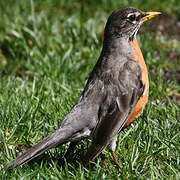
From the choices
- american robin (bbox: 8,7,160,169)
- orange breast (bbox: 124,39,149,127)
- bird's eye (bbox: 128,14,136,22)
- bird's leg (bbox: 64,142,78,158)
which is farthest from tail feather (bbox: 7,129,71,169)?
bird's eye (bbox: 128,14,136,22)

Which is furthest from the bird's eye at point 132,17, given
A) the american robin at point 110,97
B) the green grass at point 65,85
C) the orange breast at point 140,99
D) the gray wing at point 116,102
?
the green grass at point 65,85

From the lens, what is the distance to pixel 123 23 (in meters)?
4.91

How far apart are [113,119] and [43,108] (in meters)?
1.33

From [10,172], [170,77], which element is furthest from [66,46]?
[10,172]

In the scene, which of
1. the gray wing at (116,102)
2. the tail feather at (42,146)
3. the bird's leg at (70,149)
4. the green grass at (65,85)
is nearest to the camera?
the tail feather at (42,146)

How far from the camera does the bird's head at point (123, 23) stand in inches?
193

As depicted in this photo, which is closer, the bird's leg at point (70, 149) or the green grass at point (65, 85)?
the green grass at point (65, 85)

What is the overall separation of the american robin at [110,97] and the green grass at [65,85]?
228 millimetres

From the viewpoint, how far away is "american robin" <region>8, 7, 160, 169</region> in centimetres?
418

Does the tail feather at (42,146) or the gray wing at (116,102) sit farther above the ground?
the gray wing at (116,102)

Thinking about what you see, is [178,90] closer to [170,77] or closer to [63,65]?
[170,77]

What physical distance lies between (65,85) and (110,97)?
1717mm

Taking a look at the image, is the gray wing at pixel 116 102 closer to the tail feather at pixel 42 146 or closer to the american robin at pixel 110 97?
the american robin at pixel 110 97

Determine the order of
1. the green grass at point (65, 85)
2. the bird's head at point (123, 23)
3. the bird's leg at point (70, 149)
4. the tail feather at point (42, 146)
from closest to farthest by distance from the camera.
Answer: the tail feather at point (42, 146)
the green grass at point (65, 85)
the bird's leg at point (70, 149)
the bird's head at point (123, 23)
